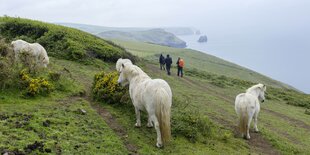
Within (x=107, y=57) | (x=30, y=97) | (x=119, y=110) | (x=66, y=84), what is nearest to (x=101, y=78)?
(x=66, y=84)

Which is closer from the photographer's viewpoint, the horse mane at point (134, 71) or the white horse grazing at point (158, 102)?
the white horse grazing at point (158, 102)

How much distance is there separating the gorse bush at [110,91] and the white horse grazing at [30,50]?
12.2 feet

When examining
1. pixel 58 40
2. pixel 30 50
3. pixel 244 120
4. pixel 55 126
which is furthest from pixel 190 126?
pixel 58 40

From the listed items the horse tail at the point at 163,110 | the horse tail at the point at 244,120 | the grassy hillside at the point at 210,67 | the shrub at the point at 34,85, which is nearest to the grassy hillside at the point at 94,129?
the shrub at the point at 34,85

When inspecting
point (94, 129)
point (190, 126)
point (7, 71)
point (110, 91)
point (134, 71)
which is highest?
point (134, 71)

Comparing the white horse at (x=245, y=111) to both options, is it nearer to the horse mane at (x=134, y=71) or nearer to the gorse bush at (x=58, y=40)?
the horse mane at (x=134, y=71)

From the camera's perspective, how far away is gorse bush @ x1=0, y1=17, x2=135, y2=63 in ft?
87.6

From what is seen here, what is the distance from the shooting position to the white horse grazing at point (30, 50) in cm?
1600

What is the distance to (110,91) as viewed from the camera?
14.7m

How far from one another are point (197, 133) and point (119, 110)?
3.69 m

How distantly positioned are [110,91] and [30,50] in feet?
17.1

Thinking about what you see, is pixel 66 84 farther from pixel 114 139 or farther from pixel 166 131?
pixel 166 131

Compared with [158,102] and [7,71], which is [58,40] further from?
[158,102]

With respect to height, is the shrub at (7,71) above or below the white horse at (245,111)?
above
